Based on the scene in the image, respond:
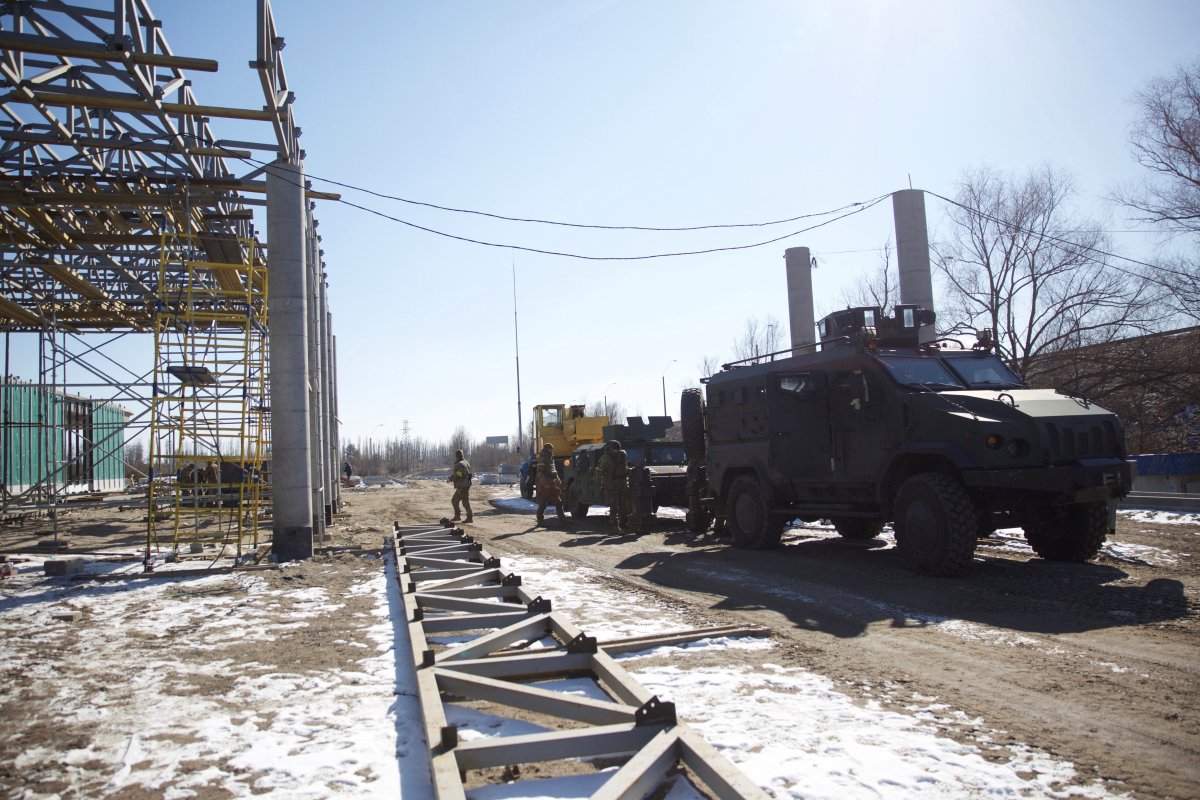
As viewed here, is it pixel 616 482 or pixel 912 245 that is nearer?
pixel 616 482

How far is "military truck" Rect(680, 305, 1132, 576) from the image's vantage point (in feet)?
25.7

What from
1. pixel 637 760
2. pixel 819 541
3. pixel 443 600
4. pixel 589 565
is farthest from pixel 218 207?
pixel 637 760

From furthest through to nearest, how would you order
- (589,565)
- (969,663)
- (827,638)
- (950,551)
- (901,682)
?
1. (589,565)
2. (950,551)
3. (827,638)
4. (969,663)
5. (901,682)

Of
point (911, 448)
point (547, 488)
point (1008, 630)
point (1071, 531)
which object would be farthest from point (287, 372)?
point (1071, 531)

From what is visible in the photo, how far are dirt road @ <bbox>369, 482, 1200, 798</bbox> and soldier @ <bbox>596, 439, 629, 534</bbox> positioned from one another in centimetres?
291

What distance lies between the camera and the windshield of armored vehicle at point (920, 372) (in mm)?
9031

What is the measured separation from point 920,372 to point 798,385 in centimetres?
156

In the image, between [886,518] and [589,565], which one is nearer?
[886,518]

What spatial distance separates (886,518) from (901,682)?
15.1 feet

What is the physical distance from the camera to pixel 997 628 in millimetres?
6191

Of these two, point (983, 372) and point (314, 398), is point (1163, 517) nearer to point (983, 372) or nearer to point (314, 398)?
point (983, 372)

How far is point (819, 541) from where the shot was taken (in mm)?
12148

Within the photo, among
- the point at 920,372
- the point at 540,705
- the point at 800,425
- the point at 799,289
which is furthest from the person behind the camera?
the point at 799,289

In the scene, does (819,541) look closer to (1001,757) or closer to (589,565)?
(589,565)
